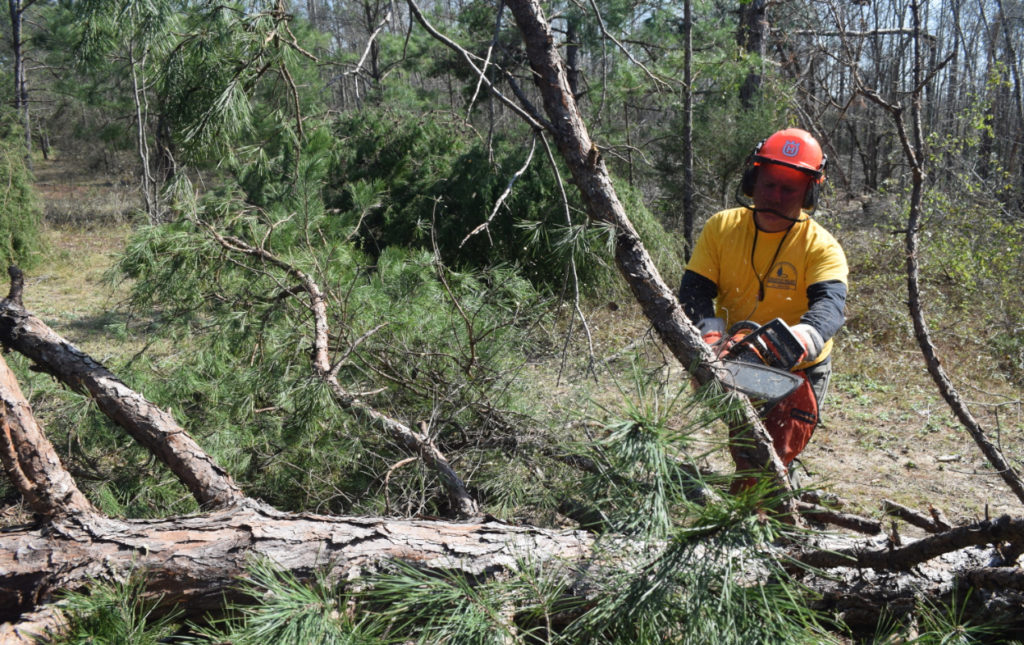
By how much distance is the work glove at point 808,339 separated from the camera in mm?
1974

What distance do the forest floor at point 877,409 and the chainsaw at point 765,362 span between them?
0.19m

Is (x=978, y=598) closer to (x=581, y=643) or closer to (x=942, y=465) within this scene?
(x=581, y=643)

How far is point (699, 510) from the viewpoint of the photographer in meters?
1.26

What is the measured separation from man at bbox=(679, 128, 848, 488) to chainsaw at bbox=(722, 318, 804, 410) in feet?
0.89

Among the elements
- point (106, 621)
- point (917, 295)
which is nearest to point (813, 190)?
point (917, 295)

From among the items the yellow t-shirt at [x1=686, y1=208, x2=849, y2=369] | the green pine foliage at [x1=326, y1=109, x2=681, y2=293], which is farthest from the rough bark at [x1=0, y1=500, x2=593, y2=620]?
the green pine foliage at [x1=326, y1=109, x2=681, y2=293]

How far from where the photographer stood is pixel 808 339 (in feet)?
6.55

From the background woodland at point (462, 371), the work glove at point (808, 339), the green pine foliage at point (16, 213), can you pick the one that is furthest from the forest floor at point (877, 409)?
the green pine foliage at point (16, 213)

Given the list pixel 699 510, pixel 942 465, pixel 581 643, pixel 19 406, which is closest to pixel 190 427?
pixel 19 406

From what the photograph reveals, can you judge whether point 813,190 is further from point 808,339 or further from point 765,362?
point 765,362

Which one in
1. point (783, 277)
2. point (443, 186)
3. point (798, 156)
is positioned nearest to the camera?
point (798, 156)

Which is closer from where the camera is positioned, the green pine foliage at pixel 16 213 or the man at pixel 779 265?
the man at pixel 779 265

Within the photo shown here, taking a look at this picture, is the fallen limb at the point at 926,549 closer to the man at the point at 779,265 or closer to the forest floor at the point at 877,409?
the forest floor at the point at 877,409

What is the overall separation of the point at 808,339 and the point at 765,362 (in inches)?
6.6
